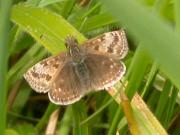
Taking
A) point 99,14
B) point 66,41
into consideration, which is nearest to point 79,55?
point 66,41

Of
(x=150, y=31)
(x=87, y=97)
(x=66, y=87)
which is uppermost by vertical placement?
(x=150, y=31)

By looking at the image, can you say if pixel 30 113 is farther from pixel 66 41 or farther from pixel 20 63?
pixel 66 41

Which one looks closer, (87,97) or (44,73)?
(44,73)

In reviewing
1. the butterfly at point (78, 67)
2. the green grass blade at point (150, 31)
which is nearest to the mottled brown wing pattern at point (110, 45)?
the butterfly at point (78, 67)

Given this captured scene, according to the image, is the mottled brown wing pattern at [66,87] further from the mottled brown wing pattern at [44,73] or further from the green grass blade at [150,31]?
the green grass blade at [150,31]

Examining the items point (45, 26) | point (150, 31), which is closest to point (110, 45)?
point (45, 26)

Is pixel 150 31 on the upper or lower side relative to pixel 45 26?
upper

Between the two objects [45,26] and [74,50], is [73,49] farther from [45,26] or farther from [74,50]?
[45,26]

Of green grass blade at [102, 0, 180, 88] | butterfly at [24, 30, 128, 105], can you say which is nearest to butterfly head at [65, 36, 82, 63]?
butterfly at [24, 30, 128, 105]
